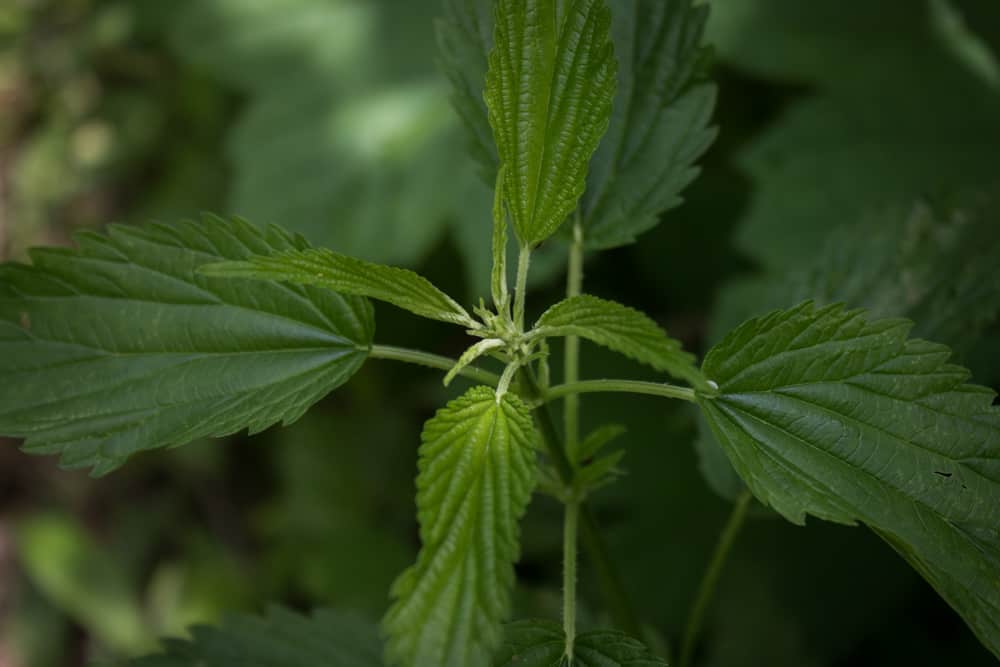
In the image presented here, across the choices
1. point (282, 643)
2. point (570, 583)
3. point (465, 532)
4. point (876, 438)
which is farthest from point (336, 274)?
point (282, 643)

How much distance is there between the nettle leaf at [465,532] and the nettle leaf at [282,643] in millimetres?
691

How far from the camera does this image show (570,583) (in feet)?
3.93

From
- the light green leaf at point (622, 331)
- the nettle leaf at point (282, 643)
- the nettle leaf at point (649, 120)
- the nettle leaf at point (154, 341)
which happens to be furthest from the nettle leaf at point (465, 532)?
the nettle leaf at point (282, 643)

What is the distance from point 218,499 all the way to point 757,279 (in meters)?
2.10

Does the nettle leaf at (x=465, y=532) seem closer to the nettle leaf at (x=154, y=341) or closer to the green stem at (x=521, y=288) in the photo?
the green stem at (x=521, y=288)

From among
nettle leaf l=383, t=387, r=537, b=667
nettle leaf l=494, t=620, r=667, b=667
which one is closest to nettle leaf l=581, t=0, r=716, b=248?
nettle leaf l=383, t=387, r=537, b=667

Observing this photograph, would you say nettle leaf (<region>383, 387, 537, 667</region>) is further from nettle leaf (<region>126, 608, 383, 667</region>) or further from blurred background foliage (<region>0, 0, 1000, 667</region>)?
blurred background foliage (<region>0, 0, 1000, 667</region>)

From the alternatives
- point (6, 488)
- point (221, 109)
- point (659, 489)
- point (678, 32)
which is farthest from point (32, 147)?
point (678, 32)

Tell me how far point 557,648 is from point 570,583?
0.09 metres

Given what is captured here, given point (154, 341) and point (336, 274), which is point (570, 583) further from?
point (154, 341)

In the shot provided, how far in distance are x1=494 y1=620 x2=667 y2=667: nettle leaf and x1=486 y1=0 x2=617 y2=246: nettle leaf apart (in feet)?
1.80

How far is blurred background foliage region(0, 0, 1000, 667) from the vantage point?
7.82 ft

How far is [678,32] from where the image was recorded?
136 centimetres

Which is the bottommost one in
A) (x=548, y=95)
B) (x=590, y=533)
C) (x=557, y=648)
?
(x=557, y=648)
